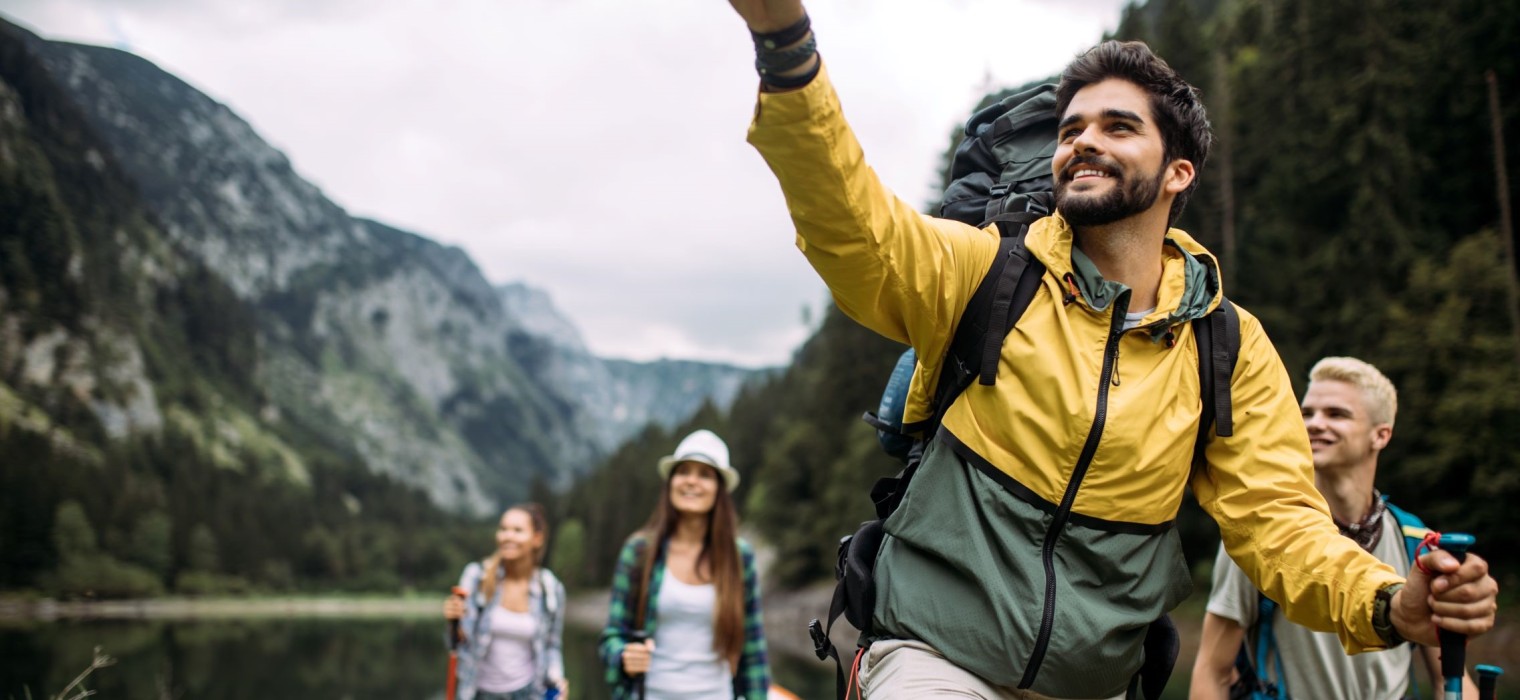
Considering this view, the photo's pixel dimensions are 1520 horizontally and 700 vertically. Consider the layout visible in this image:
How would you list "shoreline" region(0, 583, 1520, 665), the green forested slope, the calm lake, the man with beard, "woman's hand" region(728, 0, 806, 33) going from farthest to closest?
"shoreline" region(0, 583, 1520, 665) < the green forested slope < the calm lake < the man with beard < "woman's hand" region(728, 0, 806, 33)

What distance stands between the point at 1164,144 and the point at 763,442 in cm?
7707

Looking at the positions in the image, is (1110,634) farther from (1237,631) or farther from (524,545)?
(524,545)

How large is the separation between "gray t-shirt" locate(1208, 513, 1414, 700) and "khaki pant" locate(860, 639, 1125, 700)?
6.79 ft

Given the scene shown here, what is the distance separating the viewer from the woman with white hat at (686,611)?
228 inches

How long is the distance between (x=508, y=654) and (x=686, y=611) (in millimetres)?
2100

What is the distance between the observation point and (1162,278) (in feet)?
8.77

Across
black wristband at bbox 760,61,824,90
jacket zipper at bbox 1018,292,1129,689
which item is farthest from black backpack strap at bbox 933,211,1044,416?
black wristband at bbox 760,61,824,90

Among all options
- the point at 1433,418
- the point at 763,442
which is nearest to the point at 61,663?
the point at 1433,418

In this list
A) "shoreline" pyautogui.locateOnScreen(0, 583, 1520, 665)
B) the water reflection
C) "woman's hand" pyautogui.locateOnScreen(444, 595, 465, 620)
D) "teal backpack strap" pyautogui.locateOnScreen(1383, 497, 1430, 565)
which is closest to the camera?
"teal backpack strap" pyautogui.locateOnScreen(1383, 497, 1430, 565)

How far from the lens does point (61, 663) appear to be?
2962 cm

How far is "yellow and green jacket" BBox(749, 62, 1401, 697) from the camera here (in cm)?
234

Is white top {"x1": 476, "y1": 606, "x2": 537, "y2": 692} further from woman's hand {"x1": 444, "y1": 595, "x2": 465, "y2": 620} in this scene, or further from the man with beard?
the man with beard

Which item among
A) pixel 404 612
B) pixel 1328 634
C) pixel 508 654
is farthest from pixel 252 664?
pixel 404 612

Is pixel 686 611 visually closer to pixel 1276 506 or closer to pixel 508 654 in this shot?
pixel 508 654
